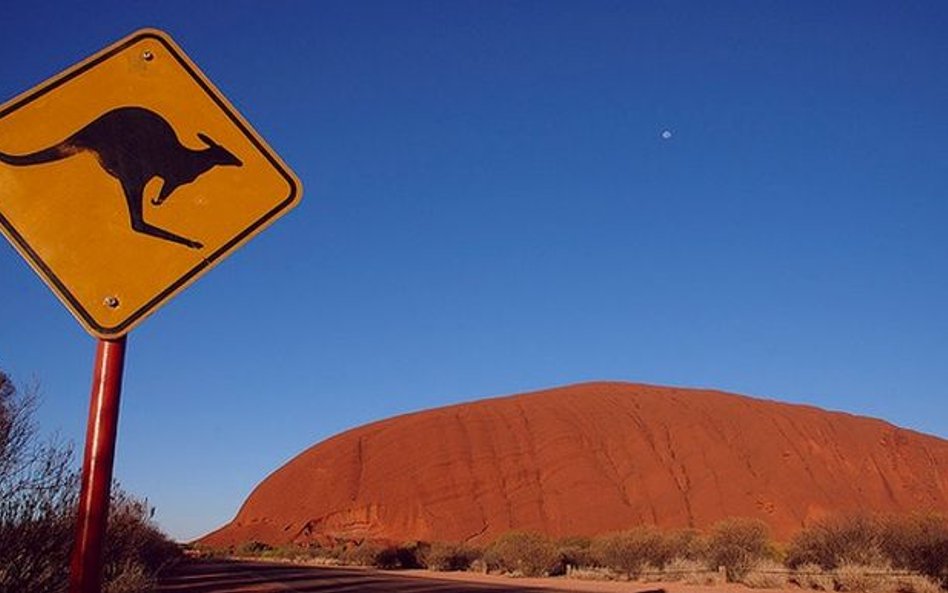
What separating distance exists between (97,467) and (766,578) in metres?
31.4

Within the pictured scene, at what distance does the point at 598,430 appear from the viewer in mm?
66812

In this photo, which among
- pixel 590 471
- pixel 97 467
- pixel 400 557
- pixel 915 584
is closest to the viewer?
pixel 97 467

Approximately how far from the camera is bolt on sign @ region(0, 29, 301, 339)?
6.10 ft

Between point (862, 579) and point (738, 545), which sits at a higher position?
point (738, 545)

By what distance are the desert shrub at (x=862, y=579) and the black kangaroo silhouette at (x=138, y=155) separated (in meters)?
27.6

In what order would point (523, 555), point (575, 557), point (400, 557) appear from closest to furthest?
point (523, 555) → point (575, 557) → point (400, 557)

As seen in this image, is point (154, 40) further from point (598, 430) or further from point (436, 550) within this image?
point (598, 430)

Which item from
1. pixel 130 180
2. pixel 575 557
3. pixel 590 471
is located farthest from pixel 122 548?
pixel 590 471

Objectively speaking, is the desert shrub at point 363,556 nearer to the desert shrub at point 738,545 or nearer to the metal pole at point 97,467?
the desert shrub at point 738,545

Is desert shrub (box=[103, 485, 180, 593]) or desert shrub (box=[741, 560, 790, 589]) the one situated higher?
desert shrub (box=[103, 485, 180, 593])

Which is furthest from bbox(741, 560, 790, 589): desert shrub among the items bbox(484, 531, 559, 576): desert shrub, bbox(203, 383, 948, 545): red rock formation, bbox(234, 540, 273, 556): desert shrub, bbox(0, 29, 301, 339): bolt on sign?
bbox(234, 540, 273, 556): desert shrub

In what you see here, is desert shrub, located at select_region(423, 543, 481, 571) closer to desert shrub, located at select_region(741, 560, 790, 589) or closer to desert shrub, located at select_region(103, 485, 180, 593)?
desert shrub, located at select_region(741, 560, 790, 589)

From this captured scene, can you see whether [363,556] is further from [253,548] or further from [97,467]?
[97,467]

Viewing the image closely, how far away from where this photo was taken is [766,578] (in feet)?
96.3
